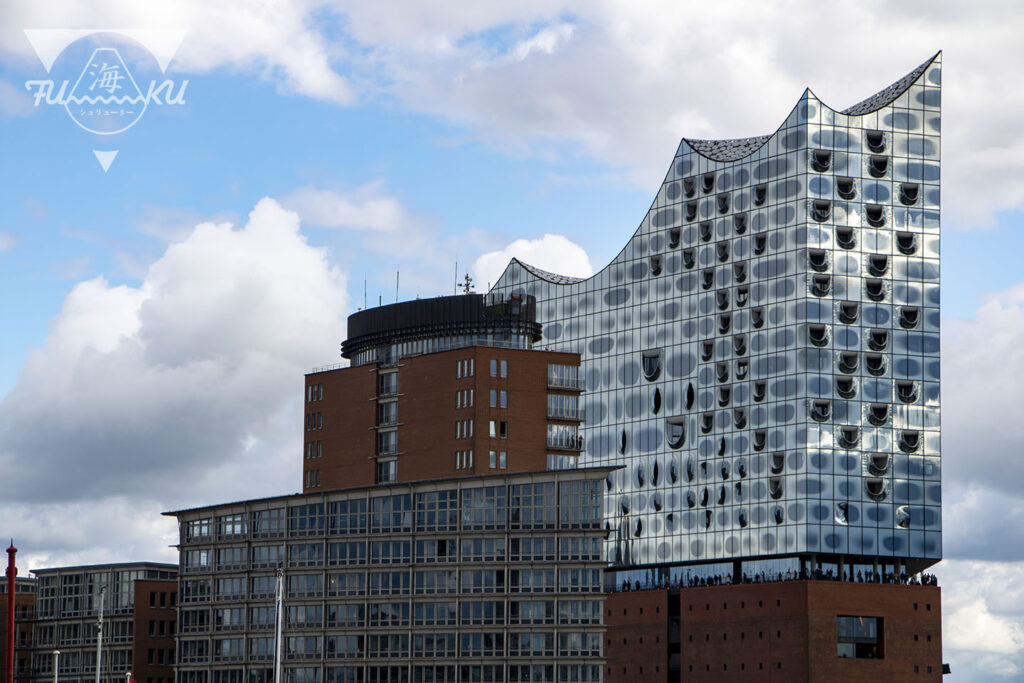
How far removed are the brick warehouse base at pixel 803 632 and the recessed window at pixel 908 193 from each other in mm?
39153

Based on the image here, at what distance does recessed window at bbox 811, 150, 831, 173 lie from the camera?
160m

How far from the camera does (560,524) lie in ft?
397

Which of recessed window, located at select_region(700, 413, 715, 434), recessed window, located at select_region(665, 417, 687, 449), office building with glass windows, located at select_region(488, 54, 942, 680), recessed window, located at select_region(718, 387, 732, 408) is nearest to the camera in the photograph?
office building with glass windows, located at select_region(488, 54, 942, 680)

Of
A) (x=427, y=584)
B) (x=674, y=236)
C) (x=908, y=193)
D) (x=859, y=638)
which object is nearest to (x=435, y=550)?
(x=427, y=584)

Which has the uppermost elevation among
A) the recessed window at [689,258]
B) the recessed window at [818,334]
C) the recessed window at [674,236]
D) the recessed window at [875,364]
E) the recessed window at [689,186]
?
the recessed window at [689,186]

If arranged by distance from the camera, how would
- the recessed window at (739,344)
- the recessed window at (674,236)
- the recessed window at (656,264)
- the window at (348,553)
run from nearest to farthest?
the window at (348,553) → the recessed window at (739,344) → the recessed window at (674,236) → the recessed window at (656,264)

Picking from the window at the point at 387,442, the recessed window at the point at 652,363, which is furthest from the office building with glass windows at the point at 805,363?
the window at the point at 387,442

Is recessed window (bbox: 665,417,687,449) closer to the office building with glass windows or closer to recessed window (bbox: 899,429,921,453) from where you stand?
the office building with glass windows

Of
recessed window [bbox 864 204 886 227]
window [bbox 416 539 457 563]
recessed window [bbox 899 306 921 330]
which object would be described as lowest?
window [bbox 416 539 457 563]

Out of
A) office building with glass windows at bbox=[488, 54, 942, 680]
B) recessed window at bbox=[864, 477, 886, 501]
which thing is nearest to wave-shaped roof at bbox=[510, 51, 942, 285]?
office building with glass windows at bbox=[488, 54, 942, 680]

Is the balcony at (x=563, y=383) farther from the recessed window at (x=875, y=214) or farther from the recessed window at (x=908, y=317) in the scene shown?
the recessed window at (x=875, y=214)

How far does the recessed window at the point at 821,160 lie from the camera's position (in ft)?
525

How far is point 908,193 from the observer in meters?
161

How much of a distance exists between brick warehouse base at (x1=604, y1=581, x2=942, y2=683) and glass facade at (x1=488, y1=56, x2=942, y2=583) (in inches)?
258
